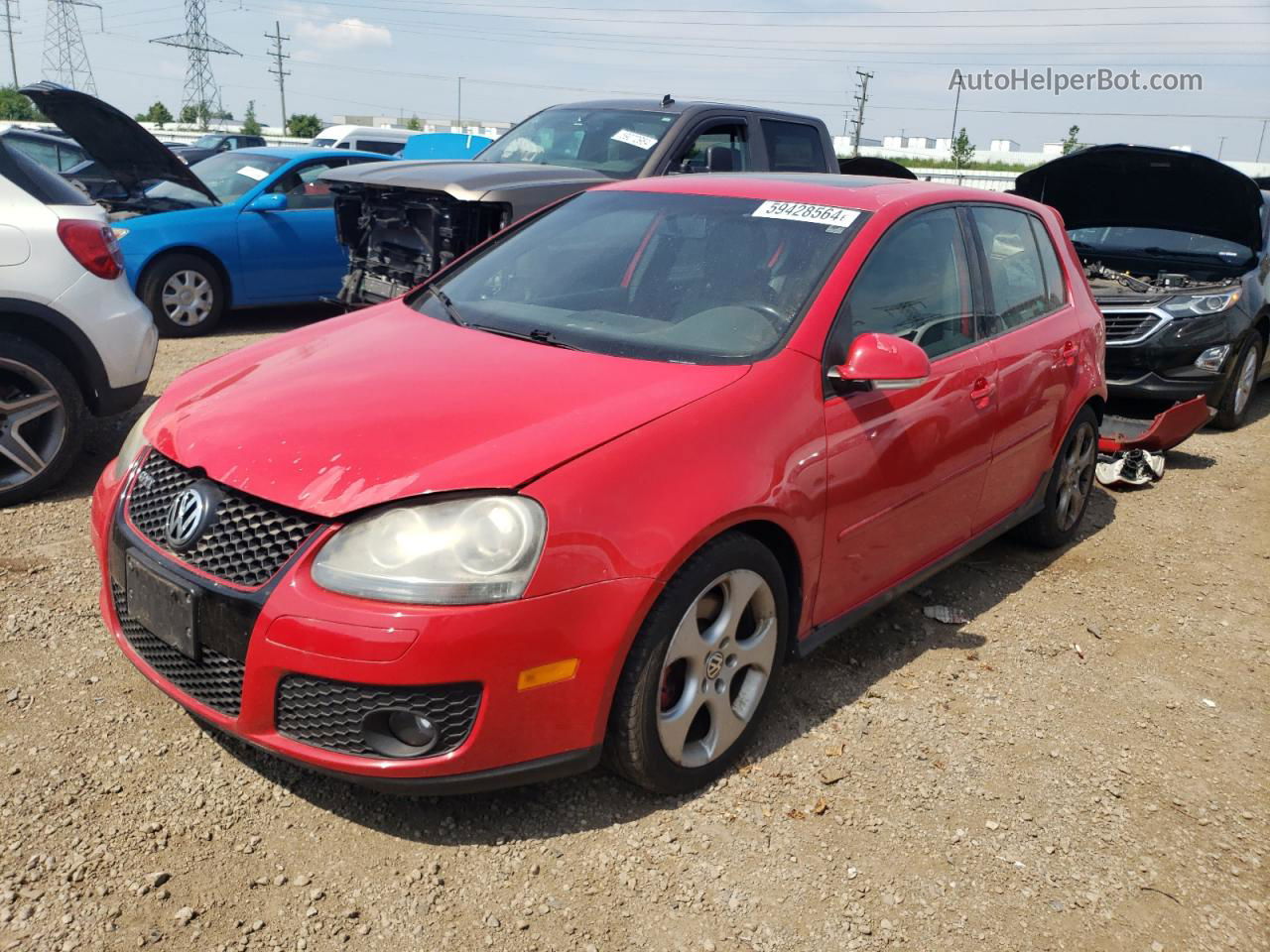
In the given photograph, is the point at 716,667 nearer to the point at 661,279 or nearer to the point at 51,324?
the point at 661,279

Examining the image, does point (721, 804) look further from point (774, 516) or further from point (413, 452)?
point (413, 452)

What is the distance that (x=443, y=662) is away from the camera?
2248 mm

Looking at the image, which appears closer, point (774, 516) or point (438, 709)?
point (438, 709)

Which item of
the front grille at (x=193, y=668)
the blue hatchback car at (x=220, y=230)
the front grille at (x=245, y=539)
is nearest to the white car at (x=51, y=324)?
the front grille at (x=193, y=668)

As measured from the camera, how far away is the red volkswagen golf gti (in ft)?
7.61

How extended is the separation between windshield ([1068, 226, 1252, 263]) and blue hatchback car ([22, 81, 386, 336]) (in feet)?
19.2

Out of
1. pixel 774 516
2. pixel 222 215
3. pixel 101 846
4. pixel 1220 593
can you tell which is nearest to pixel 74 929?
pixel 101 846

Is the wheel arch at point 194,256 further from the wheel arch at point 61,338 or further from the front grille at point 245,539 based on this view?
the front grille at point 245,539

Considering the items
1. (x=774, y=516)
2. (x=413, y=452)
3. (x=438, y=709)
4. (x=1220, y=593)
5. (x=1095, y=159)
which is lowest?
(x=1220, y=593)

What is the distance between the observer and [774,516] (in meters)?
2.77

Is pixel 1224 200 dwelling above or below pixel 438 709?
above

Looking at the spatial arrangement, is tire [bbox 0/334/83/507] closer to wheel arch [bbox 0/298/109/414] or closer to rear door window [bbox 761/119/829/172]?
wheel arch [bbox 0/298/109/414]

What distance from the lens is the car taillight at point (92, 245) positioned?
463 cm

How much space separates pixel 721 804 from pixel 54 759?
5.79 ft
